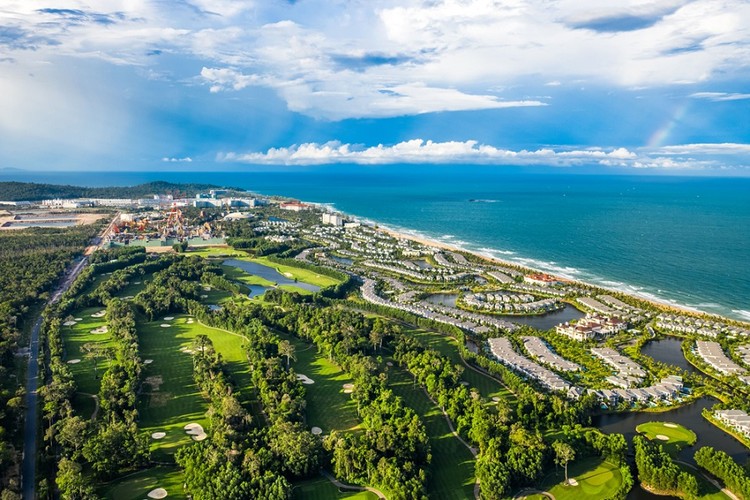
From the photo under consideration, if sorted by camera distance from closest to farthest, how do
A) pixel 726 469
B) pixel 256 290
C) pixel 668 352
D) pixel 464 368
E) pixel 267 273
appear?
pixel 726 469, pixel 464 368, pixel 668 352, pixel 256 290, pixel 267 273

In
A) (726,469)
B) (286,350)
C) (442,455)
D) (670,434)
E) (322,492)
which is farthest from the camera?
(286,350)

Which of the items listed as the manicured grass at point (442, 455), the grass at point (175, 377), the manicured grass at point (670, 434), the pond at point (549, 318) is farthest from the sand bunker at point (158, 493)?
the pond at point (549, 318)

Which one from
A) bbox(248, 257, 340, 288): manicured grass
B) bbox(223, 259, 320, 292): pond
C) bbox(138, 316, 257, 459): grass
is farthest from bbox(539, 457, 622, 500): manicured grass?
bbox(248, 257, 340, 288): manicured grass

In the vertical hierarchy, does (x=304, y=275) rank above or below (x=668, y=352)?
above

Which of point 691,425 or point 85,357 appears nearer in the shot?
point 691,425

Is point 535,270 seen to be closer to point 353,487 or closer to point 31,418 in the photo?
point 353,487

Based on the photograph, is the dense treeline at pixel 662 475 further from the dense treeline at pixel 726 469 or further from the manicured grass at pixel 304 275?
the manicured grass at pixel 304 275

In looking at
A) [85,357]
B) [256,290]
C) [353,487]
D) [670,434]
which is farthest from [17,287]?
[670,434]

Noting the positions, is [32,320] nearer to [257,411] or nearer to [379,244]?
[257,411]
